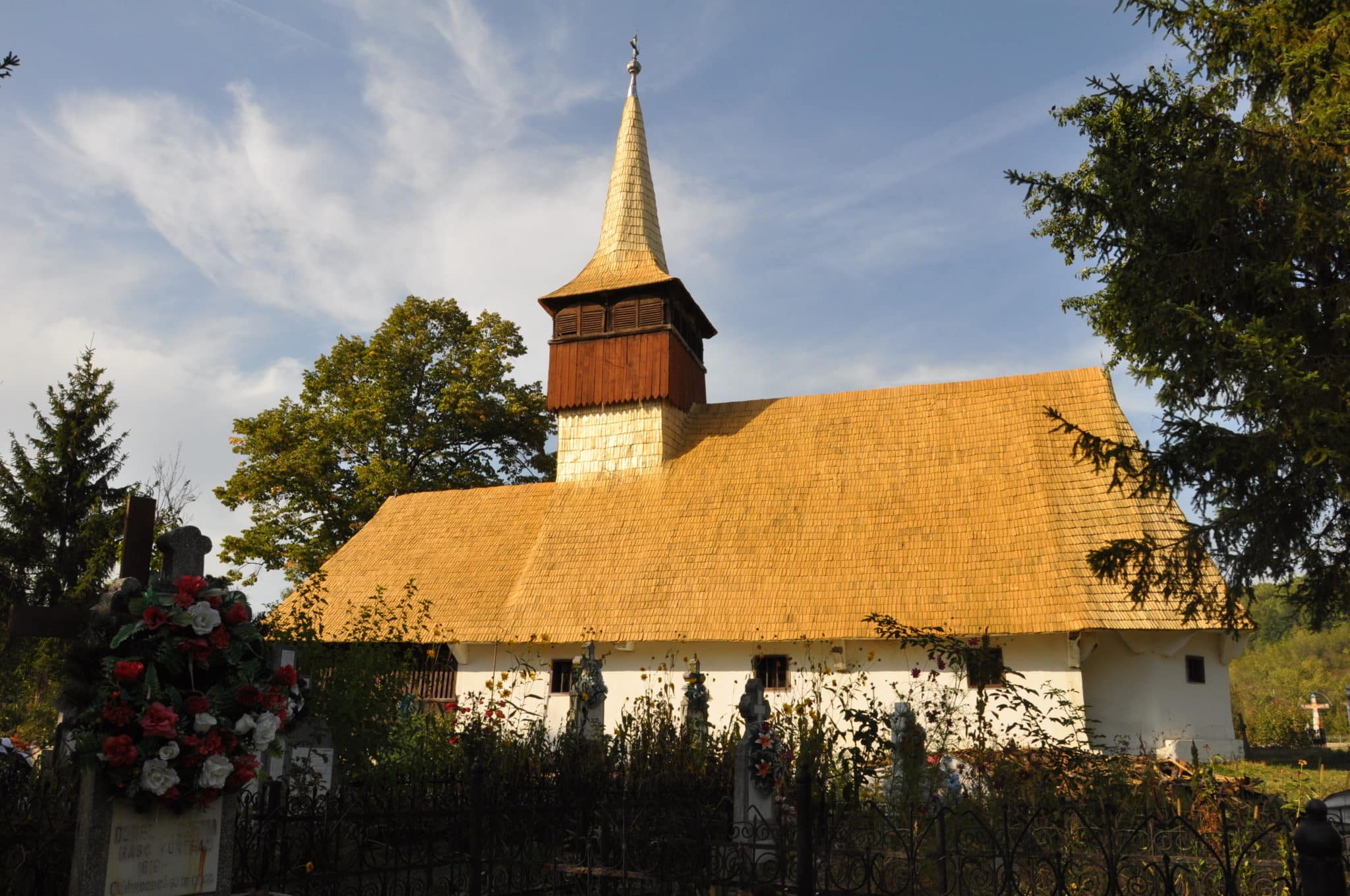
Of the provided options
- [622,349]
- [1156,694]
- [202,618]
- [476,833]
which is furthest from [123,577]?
[622,349]

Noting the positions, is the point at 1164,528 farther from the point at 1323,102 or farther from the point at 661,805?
the point at 661,805

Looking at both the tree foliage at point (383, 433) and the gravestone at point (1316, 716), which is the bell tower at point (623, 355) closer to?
the tree foliage at point (383, 433)

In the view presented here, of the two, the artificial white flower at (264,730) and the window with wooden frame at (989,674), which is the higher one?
the window with wooden frame at (989,674)

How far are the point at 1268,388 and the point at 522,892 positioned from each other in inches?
326

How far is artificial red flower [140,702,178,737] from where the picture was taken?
4934 mm

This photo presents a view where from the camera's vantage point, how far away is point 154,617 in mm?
5133

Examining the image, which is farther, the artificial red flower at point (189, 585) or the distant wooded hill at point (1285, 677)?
the distant wooded hill at point (1285, 677)

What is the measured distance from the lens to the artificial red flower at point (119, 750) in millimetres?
4820

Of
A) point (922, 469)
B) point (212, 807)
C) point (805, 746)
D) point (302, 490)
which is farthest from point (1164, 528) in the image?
point (302, 490)

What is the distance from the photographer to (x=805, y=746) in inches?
378

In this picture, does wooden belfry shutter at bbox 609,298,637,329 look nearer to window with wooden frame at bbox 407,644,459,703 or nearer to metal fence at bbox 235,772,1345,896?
window with wooden frame at bbox 407,644,459,703

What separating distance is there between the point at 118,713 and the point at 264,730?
745 millimetres

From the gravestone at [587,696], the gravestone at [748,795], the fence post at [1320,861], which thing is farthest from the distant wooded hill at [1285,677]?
the fence post at [1320,861]

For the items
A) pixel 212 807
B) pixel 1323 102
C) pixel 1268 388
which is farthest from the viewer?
pixel 1323 102
